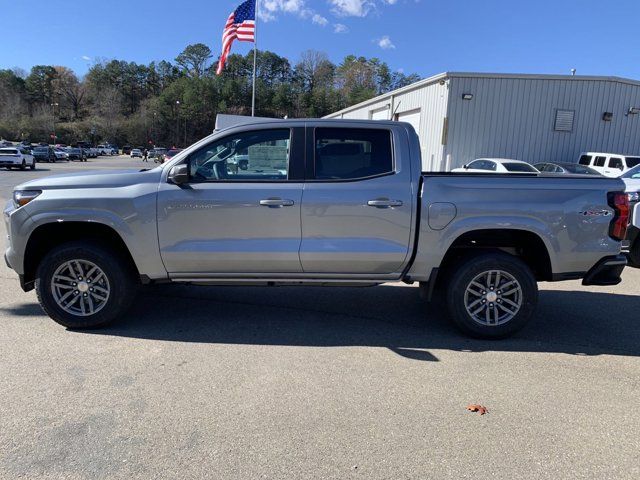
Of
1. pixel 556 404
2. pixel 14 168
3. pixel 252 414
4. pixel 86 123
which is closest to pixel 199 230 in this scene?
pixel 252 414

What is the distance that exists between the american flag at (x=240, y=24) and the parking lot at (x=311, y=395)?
2202cm

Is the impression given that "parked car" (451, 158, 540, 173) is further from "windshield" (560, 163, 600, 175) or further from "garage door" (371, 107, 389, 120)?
"garage door" (371, 107, 389, 120)

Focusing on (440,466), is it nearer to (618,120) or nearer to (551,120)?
(551,120)

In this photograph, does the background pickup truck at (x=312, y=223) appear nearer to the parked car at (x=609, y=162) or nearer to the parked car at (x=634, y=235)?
the parked car at (x=634, y=235)

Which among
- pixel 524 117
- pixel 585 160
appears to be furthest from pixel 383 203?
pixel 585 160

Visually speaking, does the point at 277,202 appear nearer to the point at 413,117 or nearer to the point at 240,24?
the point at 413,117

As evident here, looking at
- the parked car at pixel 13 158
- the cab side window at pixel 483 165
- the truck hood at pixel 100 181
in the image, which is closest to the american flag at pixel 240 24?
the cab side window at pixel 483 165

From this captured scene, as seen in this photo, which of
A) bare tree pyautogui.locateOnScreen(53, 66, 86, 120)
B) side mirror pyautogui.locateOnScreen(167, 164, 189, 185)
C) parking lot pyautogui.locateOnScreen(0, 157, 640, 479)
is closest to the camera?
parking lot pyautogui.locateOnScreen(0, 157, 640, 479)

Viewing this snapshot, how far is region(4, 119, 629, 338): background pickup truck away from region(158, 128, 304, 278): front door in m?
0.01

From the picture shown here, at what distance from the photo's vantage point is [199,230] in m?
4.38

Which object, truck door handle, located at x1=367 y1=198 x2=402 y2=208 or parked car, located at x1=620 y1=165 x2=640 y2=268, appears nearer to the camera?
truck door handle, located at x1=367 y1=198 x2=402 y2=208

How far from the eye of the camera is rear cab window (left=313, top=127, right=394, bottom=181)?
4.43 meters

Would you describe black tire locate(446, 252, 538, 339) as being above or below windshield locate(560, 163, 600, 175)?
below

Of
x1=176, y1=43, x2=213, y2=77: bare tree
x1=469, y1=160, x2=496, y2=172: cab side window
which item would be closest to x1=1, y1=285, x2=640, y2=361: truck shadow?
x1=469, y1=160, x2=496, y2=172: cab side window
